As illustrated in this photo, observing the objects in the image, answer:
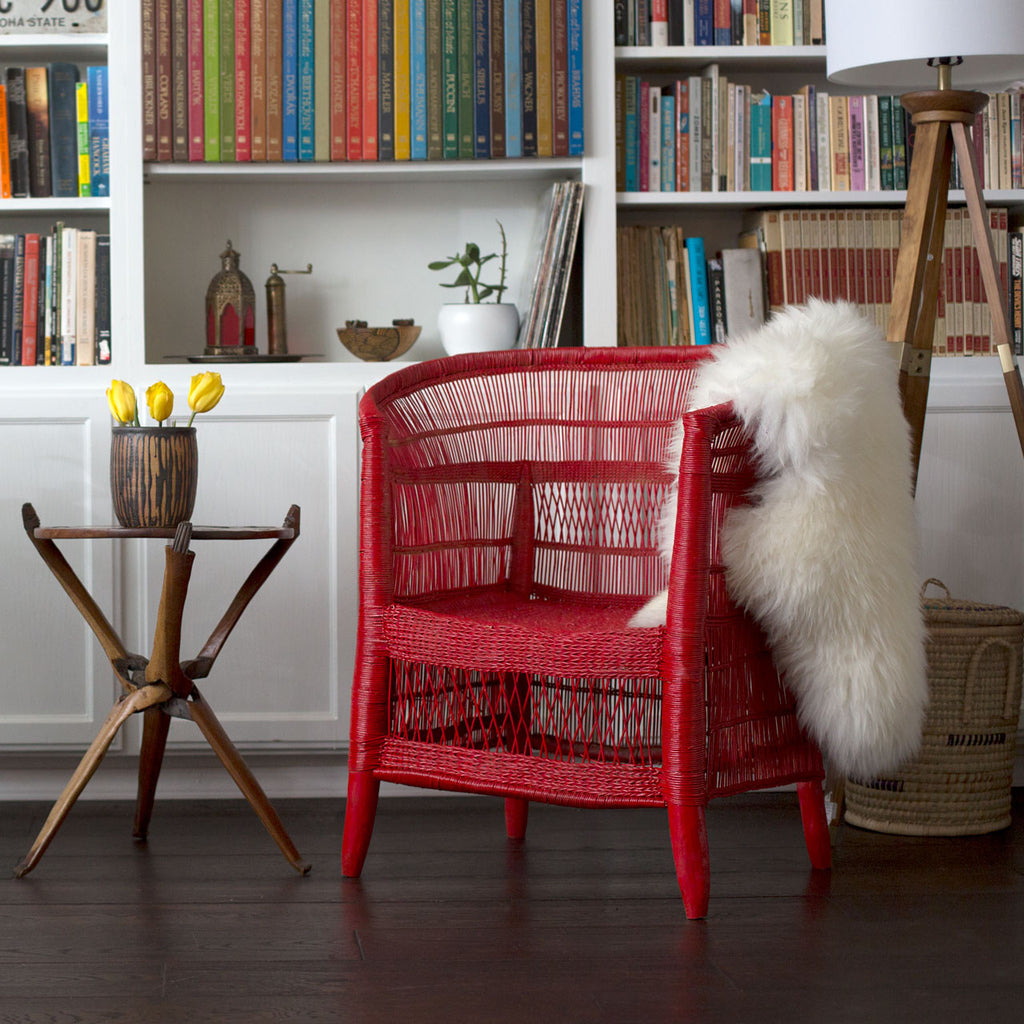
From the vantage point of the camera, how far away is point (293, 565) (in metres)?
2.36

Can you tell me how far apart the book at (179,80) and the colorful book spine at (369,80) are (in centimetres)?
33

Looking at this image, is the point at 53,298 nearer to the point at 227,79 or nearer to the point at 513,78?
the point at 227,79

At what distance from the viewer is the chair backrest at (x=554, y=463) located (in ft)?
6.74

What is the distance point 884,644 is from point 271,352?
1.39 m

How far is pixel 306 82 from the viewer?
7.87ft

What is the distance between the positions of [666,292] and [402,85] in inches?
25.2

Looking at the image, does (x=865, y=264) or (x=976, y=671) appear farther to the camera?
(x=865, y=264)

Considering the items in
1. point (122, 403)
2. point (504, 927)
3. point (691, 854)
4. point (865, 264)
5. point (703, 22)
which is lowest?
point (504, 927)

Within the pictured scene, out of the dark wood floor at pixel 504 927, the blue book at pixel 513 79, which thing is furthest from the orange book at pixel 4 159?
the dark wood floor at pixel 504 927

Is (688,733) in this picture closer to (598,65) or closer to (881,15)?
(881,15)

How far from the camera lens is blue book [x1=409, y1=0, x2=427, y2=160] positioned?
239 cm

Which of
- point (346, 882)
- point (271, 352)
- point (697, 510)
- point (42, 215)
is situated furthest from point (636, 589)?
point (42, 215)

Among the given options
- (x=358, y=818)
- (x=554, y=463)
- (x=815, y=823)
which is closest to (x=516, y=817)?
(x=358, y=818)

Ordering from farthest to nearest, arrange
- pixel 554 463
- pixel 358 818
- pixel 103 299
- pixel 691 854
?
pixel 103 299 → pixel 554 463 → pixel 358 818 → pixel 691 854
